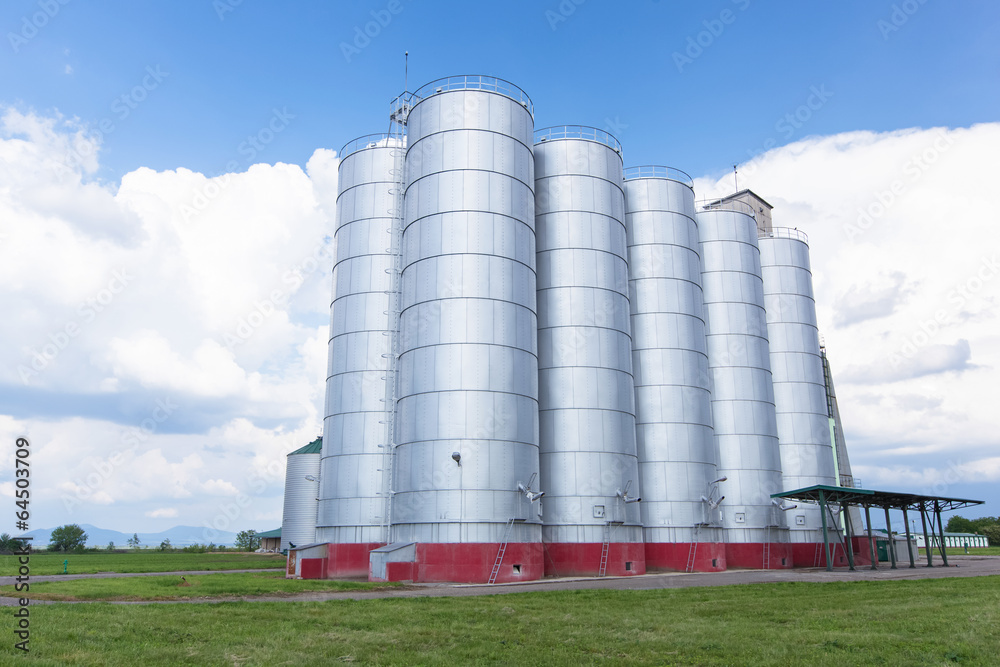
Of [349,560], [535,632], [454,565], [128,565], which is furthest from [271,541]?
[535,632]

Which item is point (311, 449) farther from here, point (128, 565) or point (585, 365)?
point (585, 365)

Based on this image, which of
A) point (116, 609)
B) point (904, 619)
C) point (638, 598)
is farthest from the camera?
point (638, 598)

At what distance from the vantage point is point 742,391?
47188 mm

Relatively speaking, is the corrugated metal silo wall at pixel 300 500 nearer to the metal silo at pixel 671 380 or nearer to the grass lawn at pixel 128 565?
the grass lawn at pixel 128 565

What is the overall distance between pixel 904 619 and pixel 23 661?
56.6ft

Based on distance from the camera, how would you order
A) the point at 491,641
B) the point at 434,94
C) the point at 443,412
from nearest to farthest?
1. the point at 491,641
2. the point at 443,412
3. the point at 434,94

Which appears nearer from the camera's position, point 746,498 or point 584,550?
point 584,550

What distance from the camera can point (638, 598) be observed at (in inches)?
856

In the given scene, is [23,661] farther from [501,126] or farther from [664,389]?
[664,389]

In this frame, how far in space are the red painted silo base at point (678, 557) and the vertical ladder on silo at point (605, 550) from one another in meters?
5.67

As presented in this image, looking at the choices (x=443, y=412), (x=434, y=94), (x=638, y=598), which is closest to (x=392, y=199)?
(x=434, y=94)

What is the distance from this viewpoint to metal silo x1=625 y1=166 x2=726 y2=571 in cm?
4050

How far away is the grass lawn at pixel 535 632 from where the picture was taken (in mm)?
12273

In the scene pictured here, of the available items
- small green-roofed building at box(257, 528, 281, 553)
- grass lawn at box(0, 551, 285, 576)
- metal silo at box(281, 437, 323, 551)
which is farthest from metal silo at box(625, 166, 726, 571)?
small green-roofed building at box(257, 528, 281, 553)
